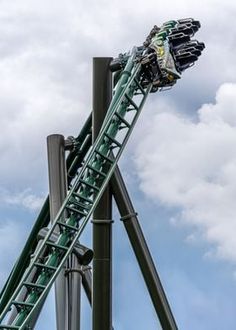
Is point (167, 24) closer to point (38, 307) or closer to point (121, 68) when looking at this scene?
point (121, 68)

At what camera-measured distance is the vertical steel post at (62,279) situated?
13.4 metres

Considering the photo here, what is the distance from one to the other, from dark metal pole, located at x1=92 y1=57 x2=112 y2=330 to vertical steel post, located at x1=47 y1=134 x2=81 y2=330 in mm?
591

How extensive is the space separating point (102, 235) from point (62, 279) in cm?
122

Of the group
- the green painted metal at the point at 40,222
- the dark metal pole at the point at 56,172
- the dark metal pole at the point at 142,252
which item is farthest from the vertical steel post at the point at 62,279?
the dark metal pole at the point at 142,252

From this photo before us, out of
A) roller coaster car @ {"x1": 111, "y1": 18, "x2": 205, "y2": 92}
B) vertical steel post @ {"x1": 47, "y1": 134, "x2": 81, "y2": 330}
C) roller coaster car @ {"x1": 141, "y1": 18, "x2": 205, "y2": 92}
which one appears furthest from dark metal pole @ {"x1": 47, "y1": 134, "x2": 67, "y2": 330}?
roller coaster car @ {"x1": 141, "y1": 18, "x2": 205, "y2": 92}

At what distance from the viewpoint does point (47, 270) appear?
41.8ft

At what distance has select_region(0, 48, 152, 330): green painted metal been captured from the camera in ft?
40.8

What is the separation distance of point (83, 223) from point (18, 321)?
1989mm

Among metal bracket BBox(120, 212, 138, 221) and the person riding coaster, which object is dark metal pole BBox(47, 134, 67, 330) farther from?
the person riding coaster

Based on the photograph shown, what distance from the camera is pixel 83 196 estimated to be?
13.6m

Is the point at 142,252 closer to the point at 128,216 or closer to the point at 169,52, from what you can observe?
the point at 128,216

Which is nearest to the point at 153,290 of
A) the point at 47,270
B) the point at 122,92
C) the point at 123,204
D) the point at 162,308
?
the point at 162,308

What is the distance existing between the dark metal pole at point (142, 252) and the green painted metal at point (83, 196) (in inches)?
39.3

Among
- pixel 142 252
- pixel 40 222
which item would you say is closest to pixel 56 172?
pixel 40 222
